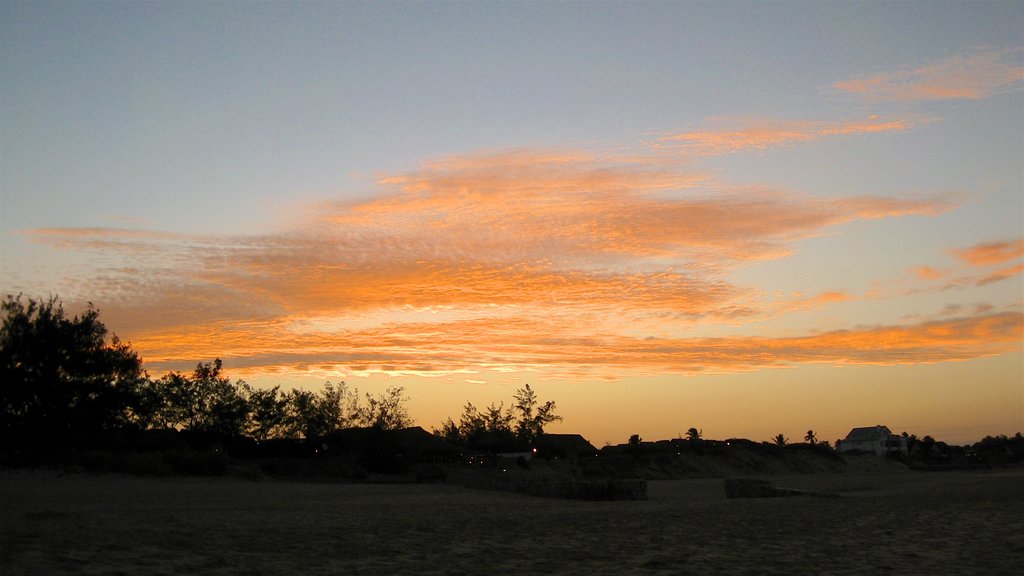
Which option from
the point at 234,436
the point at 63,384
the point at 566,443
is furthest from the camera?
the point at 566,443

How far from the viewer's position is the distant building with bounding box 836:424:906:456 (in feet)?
440

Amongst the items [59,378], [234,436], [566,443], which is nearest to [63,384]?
[59,378]

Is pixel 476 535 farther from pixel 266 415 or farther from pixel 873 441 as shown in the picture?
pixel 873 441

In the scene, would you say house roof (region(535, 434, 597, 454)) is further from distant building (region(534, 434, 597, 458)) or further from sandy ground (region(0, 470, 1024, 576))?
sandy ground (region(0, 470, 1024, 576))

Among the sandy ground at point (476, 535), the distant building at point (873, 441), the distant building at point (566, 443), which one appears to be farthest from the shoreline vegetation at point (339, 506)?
the distant building at point (873, 441)

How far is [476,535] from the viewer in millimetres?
17578

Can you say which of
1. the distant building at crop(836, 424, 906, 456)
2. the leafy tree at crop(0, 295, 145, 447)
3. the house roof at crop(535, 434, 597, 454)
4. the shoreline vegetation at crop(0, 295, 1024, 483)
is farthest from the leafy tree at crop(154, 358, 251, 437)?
the distant building at crop(836, 424, 906, 456)

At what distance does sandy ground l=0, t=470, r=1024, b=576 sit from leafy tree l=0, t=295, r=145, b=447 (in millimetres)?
11078

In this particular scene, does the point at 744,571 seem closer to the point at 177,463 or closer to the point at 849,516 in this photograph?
the point at 849,516

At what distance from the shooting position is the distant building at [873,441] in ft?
440

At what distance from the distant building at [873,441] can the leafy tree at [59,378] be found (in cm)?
11575

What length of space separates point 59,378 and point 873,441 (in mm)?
125915

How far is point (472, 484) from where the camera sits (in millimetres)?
39500

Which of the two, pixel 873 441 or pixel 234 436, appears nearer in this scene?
pixel 234 436
